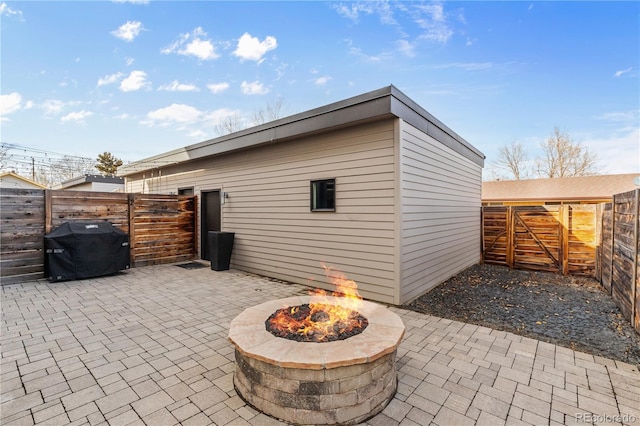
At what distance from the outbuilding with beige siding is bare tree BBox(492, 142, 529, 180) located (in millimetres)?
19594

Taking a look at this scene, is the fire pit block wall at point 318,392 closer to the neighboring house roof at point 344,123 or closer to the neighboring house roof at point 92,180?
the neighboring house roof at point 344,123

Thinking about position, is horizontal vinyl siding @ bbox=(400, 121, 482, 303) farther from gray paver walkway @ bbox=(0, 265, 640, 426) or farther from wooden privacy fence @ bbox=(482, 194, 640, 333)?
gray paver walkway @ bbox=(0, 265, 640, 426)

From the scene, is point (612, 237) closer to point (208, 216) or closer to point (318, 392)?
point (318, 392)

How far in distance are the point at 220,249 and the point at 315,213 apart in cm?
279

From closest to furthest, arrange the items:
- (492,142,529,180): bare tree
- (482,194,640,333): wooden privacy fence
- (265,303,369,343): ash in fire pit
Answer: (265,303,369,343): ash in fire pit → (482,194,640,333): wooden privacy fence → (492,142,529,180): bare tree

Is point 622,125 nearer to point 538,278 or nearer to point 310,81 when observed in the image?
point 538,278

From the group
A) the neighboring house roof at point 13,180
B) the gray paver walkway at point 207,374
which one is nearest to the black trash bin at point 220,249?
the gray paver walkway at point 207,374

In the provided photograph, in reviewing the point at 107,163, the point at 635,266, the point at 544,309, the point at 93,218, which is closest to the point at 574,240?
the point at 544,309

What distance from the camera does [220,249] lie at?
6633mm

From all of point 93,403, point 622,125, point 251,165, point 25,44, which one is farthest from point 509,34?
point 622,125

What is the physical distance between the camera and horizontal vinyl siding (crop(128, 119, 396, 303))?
4.38 meters

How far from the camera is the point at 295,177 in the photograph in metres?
5.54

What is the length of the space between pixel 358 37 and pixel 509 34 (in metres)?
3.81

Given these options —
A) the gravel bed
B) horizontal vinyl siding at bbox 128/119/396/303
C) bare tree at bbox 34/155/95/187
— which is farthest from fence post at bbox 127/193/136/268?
bare tree at bbox 34/155/95/187
